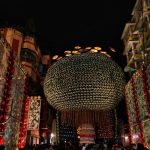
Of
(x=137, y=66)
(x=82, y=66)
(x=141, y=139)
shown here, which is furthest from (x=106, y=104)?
(x=137, y=66)

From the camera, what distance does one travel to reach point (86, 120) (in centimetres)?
1220

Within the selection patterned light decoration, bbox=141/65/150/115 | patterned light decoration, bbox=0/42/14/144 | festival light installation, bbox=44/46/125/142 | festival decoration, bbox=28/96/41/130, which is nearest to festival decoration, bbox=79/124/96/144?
festival light installation, bbox=44/46/125/142

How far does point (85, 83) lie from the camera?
1115cm

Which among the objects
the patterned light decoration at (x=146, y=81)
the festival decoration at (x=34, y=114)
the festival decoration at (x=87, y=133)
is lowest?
the festival decoration at (x=87, y=133)

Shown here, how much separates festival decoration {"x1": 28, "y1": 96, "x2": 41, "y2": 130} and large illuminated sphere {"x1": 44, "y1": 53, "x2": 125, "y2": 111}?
3.29m

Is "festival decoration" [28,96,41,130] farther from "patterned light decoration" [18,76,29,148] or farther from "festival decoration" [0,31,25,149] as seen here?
"festival decoration" [0,31,25,149]

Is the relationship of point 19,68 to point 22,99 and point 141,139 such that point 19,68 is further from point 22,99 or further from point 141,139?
point 141,139

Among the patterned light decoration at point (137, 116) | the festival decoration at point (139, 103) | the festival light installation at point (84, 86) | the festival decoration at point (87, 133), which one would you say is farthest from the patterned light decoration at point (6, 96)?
the patterned light decoration at point (137, 116)

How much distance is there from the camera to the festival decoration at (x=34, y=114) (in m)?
14.7

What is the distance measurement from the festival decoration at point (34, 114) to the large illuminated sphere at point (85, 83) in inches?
130

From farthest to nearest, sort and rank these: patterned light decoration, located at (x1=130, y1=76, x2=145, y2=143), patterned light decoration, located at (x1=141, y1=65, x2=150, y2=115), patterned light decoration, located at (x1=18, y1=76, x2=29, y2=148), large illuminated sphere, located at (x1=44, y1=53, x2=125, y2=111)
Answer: patterned light decoration, located at (x1=130, y1=76, x2=145, y2=143)
patterned light decoration, located at (x1=18, y1=76, x2=29, y2=148)
patterned light decoration, located at (x1=141, y1=65, x2=150, y2=115)
large illuminated sphere, located at (x1=44, y1=53, x2=125, y2=111)

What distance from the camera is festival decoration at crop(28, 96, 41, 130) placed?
580 inches

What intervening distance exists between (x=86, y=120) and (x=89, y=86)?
6.88ft

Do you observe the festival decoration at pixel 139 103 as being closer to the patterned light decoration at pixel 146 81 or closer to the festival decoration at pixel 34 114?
the patterned light decoration at pixel 146 81
